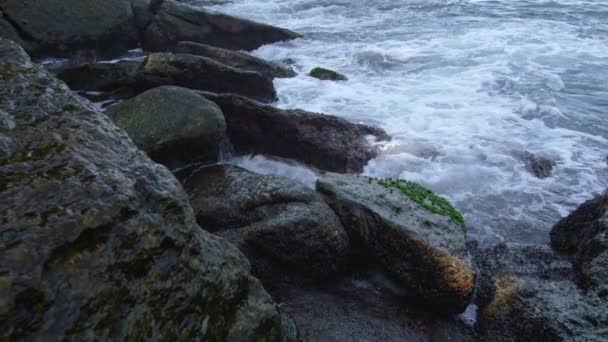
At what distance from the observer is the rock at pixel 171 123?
7.27m

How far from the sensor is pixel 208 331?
3.05 meters

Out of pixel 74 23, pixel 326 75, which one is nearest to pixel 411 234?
pixel 326 75

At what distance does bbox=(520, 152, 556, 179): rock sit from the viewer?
883cm

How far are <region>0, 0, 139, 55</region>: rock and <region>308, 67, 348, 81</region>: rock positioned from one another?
580 cm

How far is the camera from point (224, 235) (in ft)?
19.0

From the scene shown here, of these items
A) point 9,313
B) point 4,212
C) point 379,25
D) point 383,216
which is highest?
point 4,212

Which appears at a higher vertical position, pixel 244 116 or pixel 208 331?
pixel 208 331

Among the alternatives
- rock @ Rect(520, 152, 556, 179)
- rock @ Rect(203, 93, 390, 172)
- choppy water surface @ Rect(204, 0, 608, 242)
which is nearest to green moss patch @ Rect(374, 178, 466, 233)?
choppy water surface @ Rect(204, 0, 608, 242)

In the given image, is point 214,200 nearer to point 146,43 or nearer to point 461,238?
point 461,238

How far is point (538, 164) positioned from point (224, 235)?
6.41 m

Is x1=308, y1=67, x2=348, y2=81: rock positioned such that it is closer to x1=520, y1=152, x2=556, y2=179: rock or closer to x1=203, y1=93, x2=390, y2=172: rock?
x1=203, y1=93, x2=390, y2=172: rock

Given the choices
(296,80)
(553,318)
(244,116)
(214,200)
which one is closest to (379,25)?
(296,80)

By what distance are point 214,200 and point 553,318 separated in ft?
13.9

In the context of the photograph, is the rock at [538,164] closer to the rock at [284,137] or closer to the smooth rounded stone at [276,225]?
the rock at [284,137]
